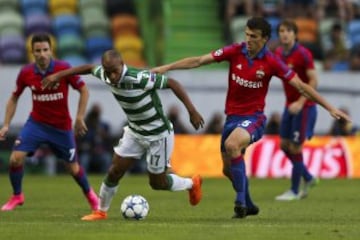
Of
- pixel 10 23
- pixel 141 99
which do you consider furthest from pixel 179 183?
pixel 10 23

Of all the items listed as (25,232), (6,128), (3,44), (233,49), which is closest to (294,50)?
(233,49)

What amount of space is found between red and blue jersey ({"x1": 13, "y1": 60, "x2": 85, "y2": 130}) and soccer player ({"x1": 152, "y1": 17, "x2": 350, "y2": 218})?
6.11 feet

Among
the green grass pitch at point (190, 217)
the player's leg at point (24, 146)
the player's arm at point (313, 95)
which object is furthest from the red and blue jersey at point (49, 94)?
the player's arm at point (313, 95)

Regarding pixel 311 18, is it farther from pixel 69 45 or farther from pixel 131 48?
pixel 69 45

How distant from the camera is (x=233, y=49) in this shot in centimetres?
1407

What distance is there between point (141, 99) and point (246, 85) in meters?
1.49

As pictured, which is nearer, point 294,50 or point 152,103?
point 152,103

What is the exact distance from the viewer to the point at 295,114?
17.9 m

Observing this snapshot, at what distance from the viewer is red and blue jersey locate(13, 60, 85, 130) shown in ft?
49.4

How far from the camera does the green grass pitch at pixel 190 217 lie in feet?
38.5

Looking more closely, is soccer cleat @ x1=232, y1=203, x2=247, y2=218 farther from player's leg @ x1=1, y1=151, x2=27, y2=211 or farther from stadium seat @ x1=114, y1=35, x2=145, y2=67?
stadium seat @ x1=114, y1=35, x2=145, y2=67

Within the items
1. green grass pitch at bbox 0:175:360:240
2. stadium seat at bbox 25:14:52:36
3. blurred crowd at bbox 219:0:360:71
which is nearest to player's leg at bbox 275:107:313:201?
green grass pitch at bbox 0:175:360:240

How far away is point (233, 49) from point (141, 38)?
1625cm

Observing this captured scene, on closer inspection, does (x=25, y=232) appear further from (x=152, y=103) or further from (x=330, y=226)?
(x=330, y=226)
